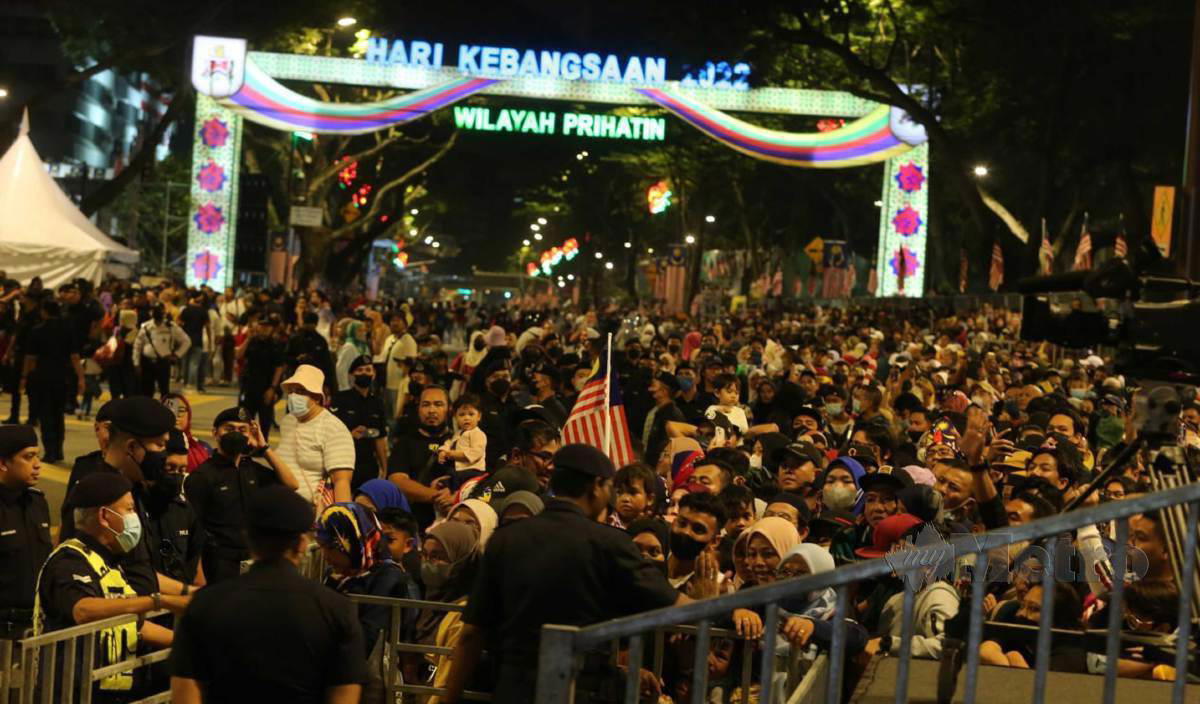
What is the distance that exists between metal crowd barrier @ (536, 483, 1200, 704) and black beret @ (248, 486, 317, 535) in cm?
128

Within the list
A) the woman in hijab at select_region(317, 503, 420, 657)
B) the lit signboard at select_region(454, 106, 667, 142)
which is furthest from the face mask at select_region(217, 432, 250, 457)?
A: the lit signboard at select_region(454, 106, 667, 142)

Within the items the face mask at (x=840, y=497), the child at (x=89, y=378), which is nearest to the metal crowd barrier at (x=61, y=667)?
the face mask at (x=840, y=497)

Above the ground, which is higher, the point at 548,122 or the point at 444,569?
the point at 548,122

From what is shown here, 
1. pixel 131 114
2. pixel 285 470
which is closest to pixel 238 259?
pixel 285 470

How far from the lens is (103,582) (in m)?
6.82

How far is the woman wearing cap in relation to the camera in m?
10.8

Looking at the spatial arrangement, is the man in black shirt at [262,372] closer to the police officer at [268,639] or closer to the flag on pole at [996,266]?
the police officer at [268,639]

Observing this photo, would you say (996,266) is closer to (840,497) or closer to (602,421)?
(602,421)

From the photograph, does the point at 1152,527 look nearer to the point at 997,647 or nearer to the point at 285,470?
the point at 997,647

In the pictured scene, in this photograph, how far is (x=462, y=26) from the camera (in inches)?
2191

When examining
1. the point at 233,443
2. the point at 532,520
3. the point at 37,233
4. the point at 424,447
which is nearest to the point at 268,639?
the point at 532,520

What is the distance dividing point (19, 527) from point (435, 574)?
6.43 feet

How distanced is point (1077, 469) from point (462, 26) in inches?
1821

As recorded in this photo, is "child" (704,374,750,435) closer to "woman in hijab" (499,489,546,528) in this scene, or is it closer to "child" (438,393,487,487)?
"child" (438,393,487,487)
